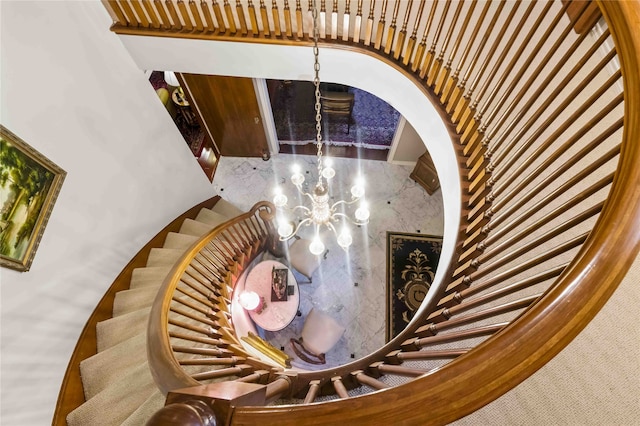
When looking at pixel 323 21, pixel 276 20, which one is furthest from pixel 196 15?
pixel 323 21

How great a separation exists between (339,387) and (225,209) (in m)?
3.69

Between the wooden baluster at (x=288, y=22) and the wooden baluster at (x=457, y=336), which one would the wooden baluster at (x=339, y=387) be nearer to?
the wooden baluster at (x=457, y=336)

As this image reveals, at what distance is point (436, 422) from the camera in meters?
0.81

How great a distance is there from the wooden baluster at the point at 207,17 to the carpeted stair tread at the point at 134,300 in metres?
2.26

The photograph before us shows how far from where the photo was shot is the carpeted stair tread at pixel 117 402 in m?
2.29

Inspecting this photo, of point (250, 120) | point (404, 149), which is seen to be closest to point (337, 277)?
point (404, 149)

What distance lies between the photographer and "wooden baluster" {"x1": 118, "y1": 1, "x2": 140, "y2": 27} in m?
2.81

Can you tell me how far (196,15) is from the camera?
290 centimetres

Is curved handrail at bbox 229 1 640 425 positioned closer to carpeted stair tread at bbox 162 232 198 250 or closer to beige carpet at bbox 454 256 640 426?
beige carpet at bbox 454 256 640 426

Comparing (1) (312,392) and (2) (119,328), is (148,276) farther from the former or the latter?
(1) (312,392)

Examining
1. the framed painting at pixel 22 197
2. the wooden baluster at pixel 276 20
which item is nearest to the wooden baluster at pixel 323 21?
the wooden baluster at pixel 276 20

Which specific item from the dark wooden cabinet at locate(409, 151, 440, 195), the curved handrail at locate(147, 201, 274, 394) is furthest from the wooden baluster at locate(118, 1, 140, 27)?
the dark wooden cabinet at locate(409, 151, 440, 195)

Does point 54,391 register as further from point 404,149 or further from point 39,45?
point 404,149

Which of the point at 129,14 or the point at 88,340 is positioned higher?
the point at 129,14
